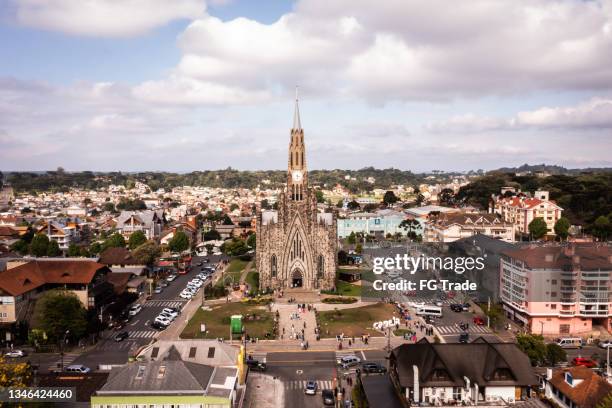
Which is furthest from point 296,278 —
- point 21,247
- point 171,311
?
point 21,247

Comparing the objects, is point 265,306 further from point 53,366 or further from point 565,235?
point 565,235

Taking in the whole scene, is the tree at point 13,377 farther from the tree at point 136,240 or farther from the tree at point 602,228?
the tree at point 602,228

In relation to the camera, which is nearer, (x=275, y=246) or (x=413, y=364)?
(x=413, y=364)

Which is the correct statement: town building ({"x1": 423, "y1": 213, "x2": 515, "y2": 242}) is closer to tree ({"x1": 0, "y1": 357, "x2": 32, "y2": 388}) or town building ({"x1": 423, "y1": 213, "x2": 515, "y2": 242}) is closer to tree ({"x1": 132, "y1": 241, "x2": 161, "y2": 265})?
tree ({"x1": 132, "y1": 241, "x2": 161, "y2": 265})

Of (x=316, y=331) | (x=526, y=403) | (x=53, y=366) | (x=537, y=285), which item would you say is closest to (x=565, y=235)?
(x=537, y=285)

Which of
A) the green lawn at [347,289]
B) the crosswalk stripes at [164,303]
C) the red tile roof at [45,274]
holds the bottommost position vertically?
the crosswalk stripes at [164,303]

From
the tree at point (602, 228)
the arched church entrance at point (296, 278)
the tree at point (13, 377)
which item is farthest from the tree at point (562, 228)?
the tree at point (13, 377)
